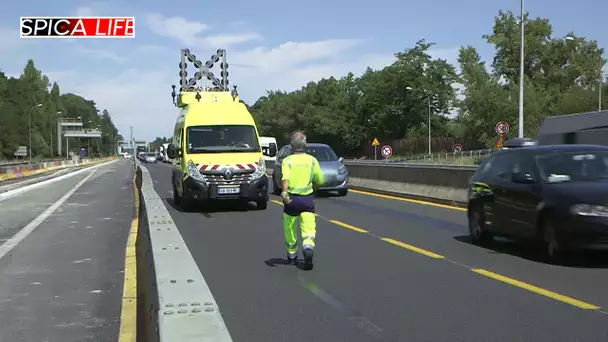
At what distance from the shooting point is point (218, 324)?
3.94 metres

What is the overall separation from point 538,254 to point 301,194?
3.53m

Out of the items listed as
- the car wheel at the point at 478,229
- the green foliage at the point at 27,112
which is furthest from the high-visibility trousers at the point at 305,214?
the green foliage at the point at 27,112

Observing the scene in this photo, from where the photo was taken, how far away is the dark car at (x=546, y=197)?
26.0ft

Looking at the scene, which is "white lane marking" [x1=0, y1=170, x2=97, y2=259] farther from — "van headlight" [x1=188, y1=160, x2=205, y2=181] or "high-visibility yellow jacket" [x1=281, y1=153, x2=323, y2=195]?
"high-visibility yellow jacket" [x1=281, y1=153, x2=323, y2=195]

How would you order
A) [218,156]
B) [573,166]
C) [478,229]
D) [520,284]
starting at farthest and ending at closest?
[218,156]
[478,229]
[573,166]
[520,284]

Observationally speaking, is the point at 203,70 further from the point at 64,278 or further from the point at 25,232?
the point at 64,278

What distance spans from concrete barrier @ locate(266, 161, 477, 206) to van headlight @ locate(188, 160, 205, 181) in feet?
21.5

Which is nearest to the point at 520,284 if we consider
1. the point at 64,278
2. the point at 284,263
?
the point at 284,263

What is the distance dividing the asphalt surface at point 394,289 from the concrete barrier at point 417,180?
5.36 meters

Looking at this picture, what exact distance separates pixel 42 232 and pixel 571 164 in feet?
32.2

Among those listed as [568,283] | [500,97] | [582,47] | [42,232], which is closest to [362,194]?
[42,232]

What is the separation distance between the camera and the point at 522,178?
9.00 meters

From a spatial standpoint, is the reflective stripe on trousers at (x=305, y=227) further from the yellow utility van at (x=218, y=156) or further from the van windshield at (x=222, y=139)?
the van windshield at (x=222, y=139)

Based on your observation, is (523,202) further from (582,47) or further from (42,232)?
(582,47)
